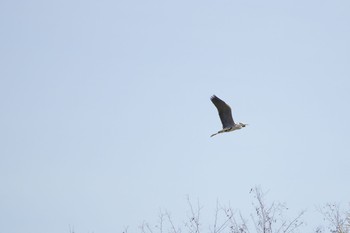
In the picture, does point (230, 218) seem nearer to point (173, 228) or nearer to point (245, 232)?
point (245, 232)

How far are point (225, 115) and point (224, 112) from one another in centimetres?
12

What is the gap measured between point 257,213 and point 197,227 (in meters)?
2.11

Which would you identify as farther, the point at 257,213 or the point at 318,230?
the point at 318,230

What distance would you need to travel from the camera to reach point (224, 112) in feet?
59.4

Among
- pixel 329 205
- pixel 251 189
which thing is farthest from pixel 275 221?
pixel 329 205

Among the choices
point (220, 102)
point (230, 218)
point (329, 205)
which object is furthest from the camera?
point (329, 205)

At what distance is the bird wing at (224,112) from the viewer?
1769 cm

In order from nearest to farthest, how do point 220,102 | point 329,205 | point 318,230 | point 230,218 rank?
point 230,218 → point 220,102 → point 318,230 → point 329,205

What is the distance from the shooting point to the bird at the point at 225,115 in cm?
1769

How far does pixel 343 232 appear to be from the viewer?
19.5 m

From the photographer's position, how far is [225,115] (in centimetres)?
1812

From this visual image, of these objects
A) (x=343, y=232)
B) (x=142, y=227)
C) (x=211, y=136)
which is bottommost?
(x=343, y=232)

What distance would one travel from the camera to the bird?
17.7 metres

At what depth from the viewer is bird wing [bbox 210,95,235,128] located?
1769 centimetres
